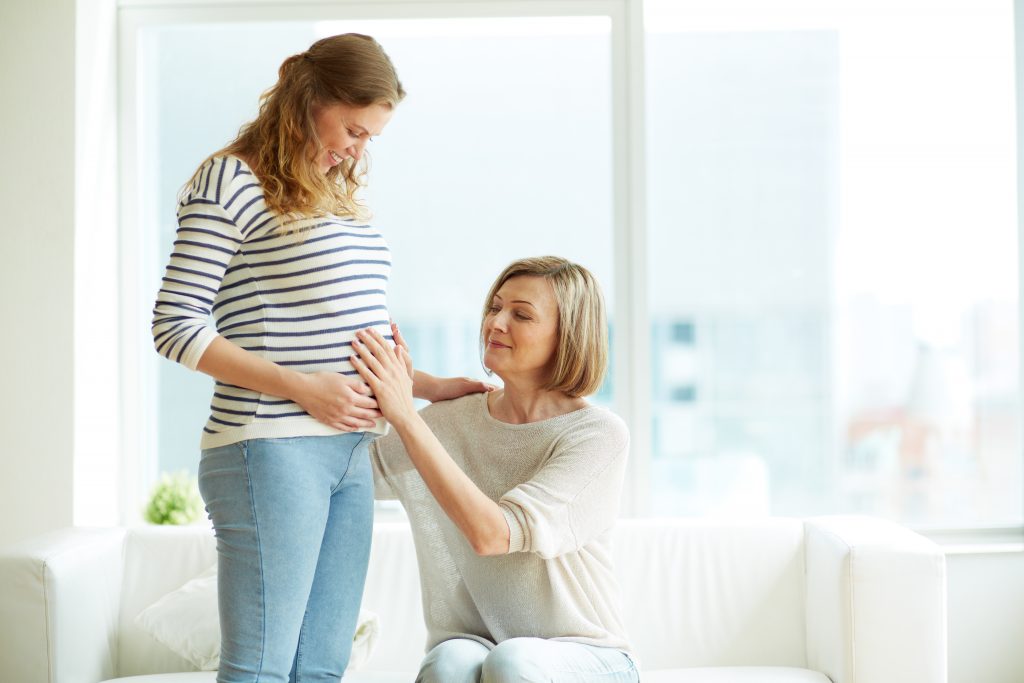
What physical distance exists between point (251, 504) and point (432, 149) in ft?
5.86

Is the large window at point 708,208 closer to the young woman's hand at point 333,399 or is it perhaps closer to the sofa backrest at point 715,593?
the sofa backrest at point 715,593

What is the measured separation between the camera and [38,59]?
8.75 ft

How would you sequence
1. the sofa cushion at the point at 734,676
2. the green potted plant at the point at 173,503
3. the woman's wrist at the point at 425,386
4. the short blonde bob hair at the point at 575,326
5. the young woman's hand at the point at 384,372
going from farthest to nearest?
the green potted plant at the point at 173,503 < the sofa cushion at the point at 734,676 < the woman's wrist at the point at 425,386 < the short blonde bob hair at the point at 575,326 < the young woman's hand at the point at 384,372

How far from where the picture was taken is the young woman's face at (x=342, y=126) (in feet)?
4.90

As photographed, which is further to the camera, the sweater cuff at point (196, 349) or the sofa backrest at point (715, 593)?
the sofa backrest at point (715, 593)

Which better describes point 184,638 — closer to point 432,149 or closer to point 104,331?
point 104,331

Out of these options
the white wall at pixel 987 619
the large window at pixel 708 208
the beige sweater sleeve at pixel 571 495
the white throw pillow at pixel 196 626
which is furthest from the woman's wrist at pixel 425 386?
the white wall at pixel 987 619

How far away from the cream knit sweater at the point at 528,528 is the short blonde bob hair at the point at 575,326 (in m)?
→ 0.07

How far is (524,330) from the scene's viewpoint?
1.88 meters

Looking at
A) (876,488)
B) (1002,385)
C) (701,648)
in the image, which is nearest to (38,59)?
(701,648)

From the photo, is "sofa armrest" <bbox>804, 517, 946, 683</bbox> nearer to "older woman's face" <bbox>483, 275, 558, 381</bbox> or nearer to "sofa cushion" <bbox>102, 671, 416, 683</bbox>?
"older woman's face" <bbox>483, 275, 558, 381</bbox>

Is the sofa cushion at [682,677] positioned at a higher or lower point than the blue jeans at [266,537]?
lower

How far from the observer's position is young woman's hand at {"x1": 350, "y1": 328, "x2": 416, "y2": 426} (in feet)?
4.88

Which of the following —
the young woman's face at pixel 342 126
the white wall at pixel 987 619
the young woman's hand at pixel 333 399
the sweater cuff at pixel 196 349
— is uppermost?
the young woman's face at pixel 342 126
